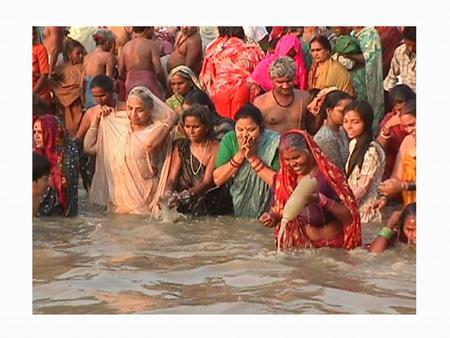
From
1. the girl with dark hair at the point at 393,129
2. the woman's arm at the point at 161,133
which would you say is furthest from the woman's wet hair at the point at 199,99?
the girl with dark hair at the point at 393,129

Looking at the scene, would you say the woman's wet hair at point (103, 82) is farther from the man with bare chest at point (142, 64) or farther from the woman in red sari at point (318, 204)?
the woman in red sari at point (318, 204)

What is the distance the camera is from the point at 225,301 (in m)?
6.02

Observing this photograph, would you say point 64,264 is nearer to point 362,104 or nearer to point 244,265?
point 244,265

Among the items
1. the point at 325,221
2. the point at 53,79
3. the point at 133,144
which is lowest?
the point at 325,221

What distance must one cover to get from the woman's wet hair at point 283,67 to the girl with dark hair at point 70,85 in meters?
1.31

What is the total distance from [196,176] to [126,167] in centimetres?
49

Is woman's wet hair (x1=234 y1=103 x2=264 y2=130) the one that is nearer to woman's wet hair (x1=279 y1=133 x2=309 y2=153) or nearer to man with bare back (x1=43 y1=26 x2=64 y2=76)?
woman's wet hair (x1=279 y1=133 x2=309 y2=153)

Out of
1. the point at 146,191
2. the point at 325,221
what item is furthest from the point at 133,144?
the point at 325,221

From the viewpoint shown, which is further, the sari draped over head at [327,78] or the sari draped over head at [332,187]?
the sari draped over head at [327,78]

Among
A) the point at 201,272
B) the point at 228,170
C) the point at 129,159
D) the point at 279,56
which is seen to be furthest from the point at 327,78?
the point at 201,272

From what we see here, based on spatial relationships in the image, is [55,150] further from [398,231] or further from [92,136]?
[398,231]

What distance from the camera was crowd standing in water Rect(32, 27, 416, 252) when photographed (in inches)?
245

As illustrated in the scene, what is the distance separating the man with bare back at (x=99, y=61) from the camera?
625 cm

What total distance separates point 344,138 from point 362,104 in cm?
26
